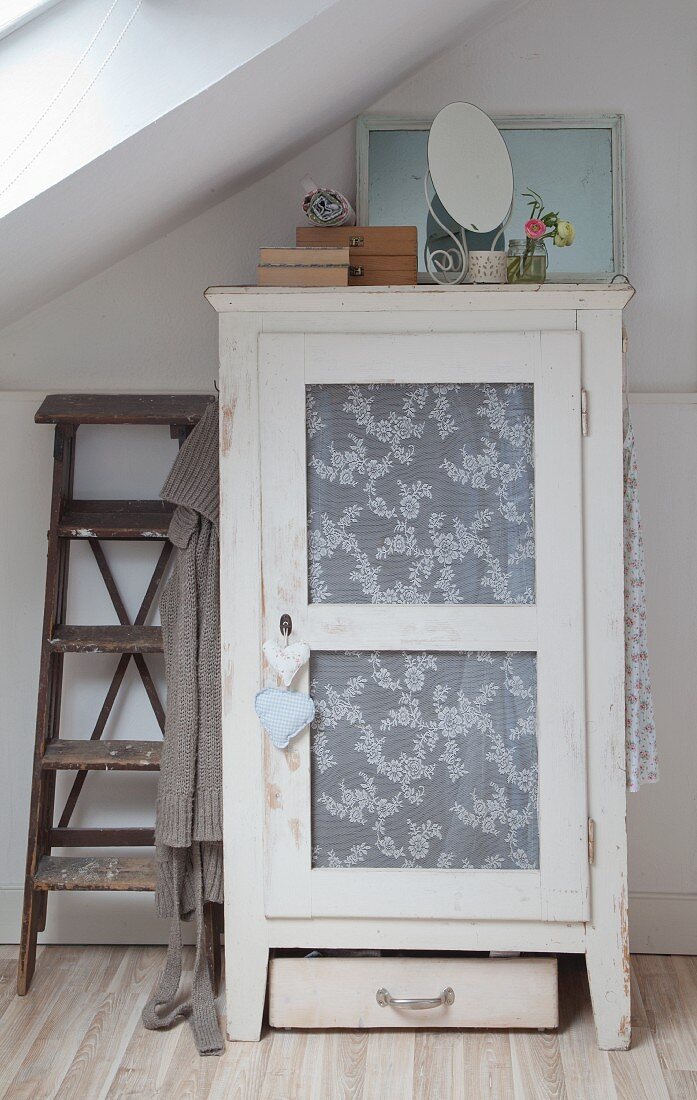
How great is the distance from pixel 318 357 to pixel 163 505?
729 mm

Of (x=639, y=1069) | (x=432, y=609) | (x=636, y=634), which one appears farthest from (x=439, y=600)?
(x=639, y=1069)

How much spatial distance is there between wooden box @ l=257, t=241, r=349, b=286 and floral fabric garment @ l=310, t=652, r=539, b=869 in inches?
31.5

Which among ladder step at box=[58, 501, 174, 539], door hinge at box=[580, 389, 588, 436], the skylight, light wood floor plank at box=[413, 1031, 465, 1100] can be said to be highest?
the skylight

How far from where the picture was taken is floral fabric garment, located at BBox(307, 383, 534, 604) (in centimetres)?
215

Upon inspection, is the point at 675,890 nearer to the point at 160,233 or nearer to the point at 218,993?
the point at 218,993

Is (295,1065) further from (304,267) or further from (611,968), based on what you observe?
(304,267)

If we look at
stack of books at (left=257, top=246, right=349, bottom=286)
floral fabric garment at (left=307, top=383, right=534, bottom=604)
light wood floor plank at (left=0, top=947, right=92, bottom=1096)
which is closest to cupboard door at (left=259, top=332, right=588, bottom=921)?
floral fabric garment at (left=307, top=383, right=534, bottom=604)

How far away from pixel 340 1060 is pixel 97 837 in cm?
87

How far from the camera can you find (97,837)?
2652 mm

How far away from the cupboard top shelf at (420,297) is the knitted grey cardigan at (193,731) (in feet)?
1.20

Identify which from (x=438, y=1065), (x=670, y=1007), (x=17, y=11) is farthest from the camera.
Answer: (x=670, y=1007)

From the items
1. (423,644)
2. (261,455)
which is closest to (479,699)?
(423,644)

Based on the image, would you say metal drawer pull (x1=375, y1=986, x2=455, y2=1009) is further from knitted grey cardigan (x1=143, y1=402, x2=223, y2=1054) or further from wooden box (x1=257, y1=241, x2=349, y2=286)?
wooden box (x1=257, y1=241, x2=349, y2=286)

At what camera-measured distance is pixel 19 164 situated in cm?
167
